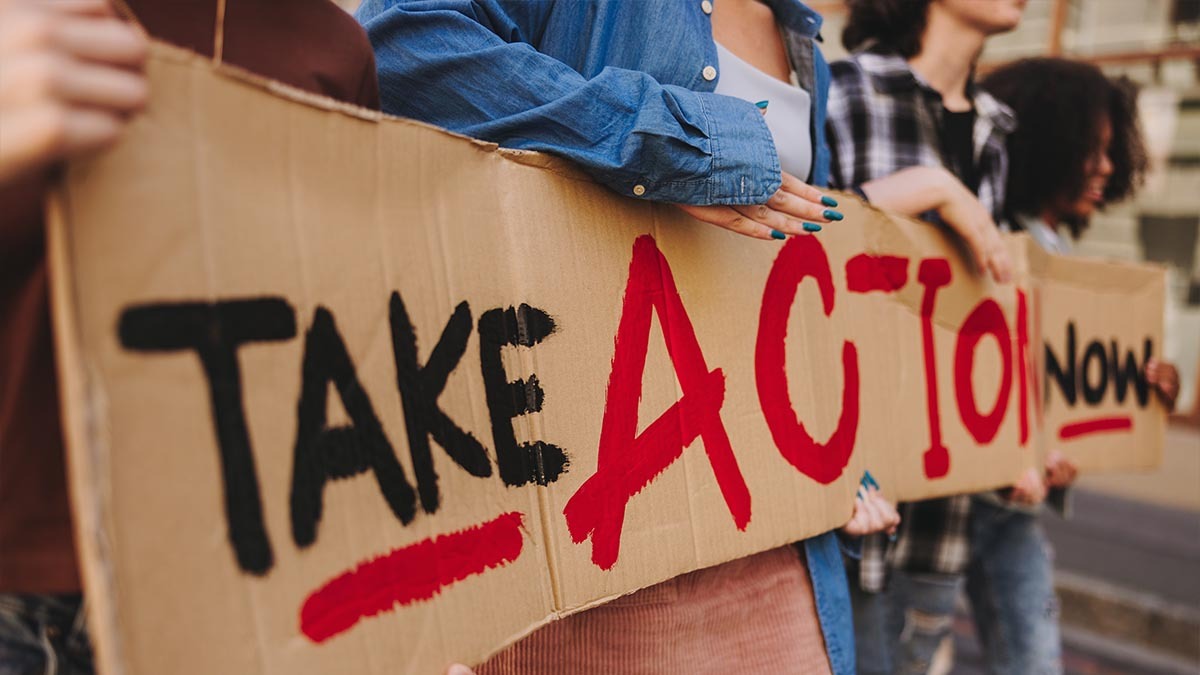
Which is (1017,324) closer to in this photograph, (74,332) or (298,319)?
(298,319)

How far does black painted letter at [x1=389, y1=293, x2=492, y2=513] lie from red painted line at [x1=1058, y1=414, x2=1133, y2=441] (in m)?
1.58

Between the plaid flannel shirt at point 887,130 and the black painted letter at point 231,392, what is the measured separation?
135 centimetres

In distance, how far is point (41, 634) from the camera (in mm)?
692

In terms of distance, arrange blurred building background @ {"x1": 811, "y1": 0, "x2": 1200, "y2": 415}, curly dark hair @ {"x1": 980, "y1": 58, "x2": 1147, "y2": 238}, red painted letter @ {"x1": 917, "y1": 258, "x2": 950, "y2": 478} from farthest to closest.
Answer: blurred building background @ {"x1": 811, "y1": 0, "x2": 1200, "y2": 415} → curly dark hair @ {"x1": 980, "y1": 58, "x2": 1147, "y2": 238} → red painted letter @ {"x1": 917, "y1": 258, "x2": 950, "y2": 478}

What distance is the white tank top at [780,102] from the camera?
4.09ft

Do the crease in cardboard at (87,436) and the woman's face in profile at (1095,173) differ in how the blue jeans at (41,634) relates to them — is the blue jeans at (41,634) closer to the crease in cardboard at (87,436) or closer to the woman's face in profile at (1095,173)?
the crease in cardboard at (87,436)

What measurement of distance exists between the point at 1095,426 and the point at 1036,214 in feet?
2.02

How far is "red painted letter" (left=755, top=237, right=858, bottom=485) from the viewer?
47.8 inches

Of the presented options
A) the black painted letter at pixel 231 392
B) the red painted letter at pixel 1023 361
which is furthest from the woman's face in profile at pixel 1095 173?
the black painted letter at pixel 231 392

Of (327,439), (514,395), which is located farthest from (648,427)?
(327,439)

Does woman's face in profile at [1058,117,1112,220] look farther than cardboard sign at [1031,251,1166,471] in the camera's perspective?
Yes

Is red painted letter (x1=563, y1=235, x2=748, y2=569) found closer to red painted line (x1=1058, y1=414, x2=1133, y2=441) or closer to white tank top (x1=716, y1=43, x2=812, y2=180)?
white tank top (x1=716, y1=43, x2=812, y2=180)

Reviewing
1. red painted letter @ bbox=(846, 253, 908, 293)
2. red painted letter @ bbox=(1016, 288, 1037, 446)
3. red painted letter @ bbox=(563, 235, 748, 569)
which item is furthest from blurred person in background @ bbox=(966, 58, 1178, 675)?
red painted letter @ bbox=(563, 235, 748, 569)

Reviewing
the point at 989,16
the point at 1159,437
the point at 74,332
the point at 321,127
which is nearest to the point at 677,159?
the point at 321,127
